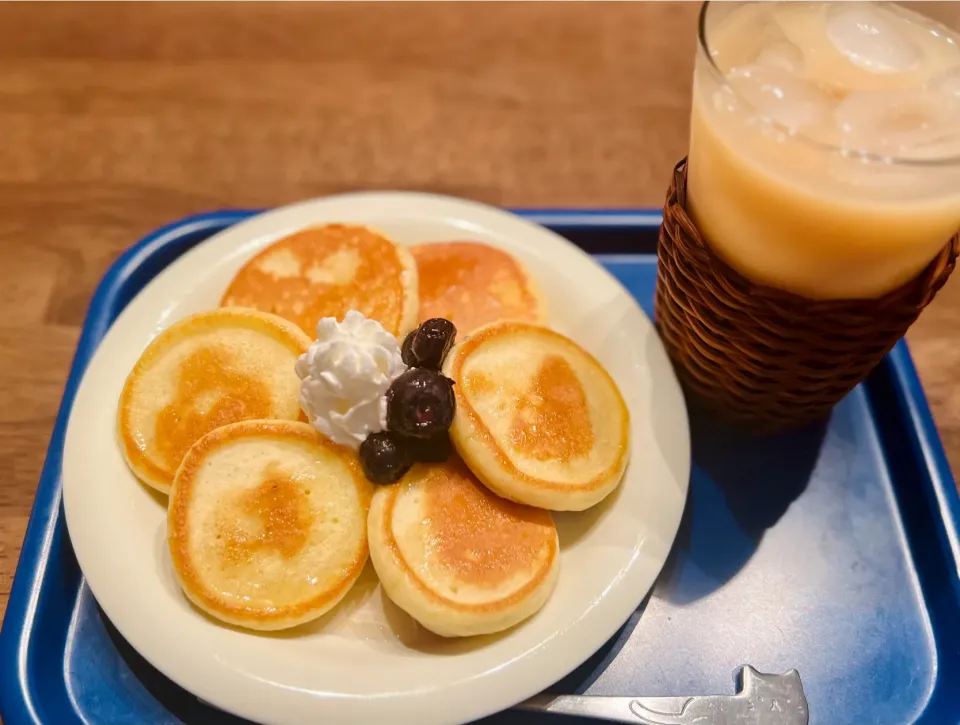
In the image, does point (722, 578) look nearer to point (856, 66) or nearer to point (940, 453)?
point (940, 453)

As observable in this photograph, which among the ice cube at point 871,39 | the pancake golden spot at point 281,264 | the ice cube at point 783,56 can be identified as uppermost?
the ice cube at point 871,39

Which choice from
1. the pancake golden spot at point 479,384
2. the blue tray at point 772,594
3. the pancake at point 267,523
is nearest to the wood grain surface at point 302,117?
the blue tray at point 772,594

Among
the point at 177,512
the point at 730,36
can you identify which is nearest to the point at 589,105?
the point at 730,36

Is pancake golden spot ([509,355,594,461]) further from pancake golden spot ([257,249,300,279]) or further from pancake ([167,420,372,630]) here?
pancake golden spot ([257,249,300,279])

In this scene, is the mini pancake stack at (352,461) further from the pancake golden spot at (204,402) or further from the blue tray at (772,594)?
the blue tray at (772,594)

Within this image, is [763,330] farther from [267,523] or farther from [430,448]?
[267,523]

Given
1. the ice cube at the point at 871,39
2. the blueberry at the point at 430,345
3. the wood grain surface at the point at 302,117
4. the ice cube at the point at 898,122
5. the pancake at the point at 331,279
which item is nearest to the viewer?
the ice cube at the point at 898,122

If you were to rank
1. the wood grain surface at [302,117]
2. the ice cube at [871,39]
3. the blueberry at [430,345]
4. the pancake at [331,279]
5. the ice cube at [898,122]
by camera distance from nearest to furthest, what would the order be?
1. the ice cube at [898,122]
2. the ice cube at [871,39]
3. the blueberry at [430,345]
4. the pancake at [331,279]
5. the wood grain surface at [302,117]
